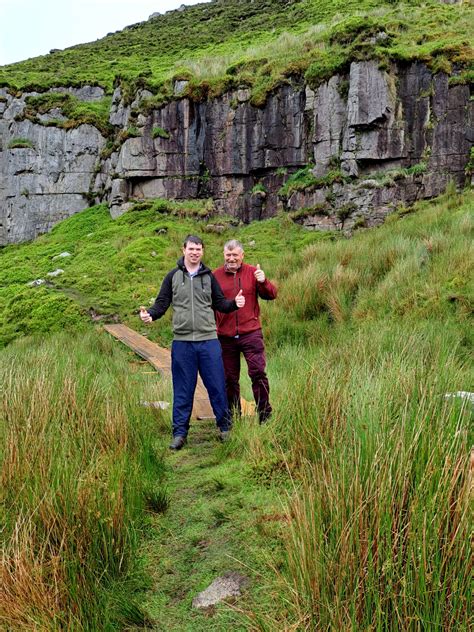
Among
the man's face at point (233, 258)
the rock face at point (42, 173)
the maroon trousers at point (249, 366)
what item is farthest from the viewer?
the rock face at point (42, 173)

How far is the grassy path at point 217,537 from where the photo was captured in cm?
207

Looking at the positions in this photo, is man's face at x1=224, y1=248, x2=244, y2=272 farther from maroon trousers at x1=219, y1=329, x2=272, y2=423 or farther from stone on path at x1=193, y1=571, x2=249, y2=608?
stone on path at x1=193, y1=571, x2=249, y2=608

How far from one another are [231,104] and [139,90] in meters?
5.74

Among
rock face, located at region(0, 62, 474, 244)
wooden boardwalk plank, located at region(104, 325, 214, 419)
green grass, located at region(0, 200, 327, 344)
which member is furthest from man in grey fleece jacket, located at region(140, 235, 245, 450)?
rock face, located at region(0, 62, 474, 244)

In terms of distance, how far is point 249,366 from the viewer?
480 cm

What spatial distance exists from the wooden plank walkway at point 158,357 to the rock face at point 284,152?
9.07 metres

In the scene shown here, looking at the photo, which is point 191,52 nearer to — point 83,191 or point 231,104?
point 83,191

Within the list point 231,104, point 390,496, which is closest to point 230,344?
point 390,496

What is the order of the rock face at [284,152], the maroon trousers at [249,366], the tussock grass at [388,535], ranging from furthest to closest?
the rock face at [284,152] → the maroon trousers at [249,366] → the tussock grass at [388,535]

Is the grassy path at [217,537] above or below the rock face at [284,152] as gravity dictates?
below

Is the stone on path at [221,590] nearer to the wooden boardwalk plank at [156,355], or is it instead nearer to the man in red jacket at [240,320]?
the man in red jacket at [240,320]

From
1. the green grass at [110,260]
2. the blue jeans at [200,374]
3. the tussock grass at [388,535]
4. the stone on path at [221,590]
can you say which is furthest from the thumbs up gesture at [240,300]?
the green grass at [110,260]

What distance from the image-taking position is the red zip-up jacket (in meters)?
4.91

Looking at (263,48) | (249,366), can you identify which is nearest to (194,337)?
(249,366)
